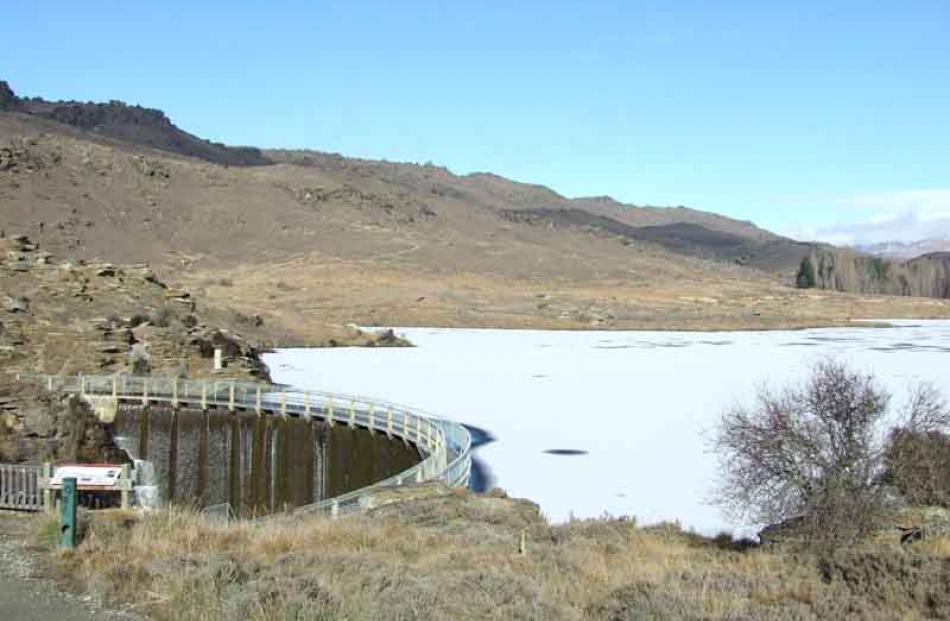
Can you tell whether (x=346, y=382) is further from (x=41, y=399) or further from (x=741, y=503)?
(x=741, y=503)

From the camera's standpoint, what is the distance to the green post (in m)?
10.6

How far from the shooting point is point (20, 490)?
1564 centimetres

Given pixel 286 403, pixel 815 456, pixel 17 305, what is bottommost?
pixel 286 403

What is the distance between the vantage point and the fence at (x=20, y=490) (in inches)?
583

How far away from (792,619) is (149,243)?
111m

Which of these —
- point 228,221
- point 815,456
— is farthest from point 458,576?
point 228,221

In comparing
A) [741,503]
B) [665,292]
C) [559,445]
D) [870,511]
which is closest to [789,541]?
[870,511]

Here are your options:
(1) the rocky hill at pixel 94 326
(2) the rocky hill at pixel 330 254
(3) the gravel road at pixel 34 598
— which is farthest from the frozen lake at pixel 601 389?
(2) the rocky hill at pixel 330 254

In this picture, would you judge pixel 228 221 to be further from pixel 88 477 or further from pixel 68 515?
pixel 68 515

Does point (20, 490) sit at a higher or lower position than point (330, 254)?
lower

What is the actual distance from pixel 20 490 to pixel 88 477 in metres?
1.90

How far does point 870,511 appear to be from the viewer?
1381 cm

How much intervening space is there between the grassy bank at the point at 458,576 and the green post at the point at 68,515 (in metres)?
0.20

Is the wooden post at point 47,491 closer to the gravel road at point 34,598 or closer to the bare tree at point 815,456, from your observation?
the gravel road at point 34,598
